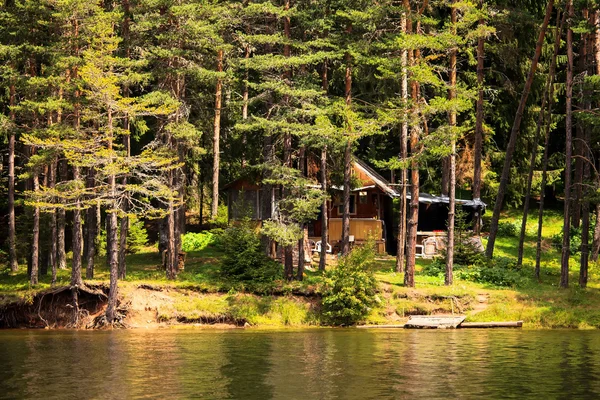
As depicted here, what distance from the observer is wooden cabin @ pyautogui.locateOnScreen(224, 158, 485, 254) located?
170 feet

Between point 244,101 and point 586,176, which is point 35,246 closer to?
point 244,101

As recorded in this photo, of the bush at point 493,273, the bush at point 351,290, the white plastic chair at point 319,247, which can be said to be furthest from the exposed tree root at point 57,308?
the bush at point 493,273

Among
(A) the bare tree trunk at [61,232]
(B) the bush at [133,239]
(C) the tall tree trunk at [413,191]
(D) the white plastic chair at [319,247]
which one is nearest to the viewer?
(C) the tall tree trunk at [413,191]

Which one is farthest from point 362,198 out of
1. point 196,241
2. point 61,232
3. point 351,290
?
point 61,232

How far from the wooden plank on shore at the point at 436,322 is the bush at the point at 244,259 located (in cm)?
726

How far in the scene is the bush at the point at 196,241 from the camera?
51.7 m

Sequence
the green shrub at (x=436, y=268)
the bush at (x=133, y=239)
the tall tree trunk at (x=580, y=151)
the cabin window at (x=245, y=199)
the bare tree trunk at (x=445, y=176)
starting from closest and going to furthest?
the tall tree trunk at (x=580, y=151) → the green shrub at (x=436, y=268) → the bush at (x=133, y=239) → the cabin window at (x=245, y=199) → the bare tree trunk at (x=445, y=176)

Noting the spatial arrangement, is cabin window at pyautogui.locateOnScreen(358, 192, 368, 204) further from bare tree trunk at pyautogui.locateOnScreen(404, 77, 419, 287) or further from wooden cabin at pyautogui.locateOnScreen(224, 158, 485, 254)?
bare tree trunk at pyautogui.locateOnScreen(404, 77, 419, 287)

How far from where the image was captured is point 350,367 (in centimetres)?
2756

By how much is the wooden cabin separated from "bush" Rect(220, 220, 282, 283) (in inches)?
244

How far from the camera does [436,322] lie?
127 feet

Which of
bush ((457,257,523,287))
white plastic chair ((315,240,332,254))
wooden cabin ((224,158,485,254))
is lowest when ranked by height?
bush ((457,257,523,287))

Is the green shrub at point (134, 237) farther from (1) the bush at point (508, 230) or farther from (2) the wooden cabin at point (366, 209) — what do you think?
(1) the bush at point (508, 230)

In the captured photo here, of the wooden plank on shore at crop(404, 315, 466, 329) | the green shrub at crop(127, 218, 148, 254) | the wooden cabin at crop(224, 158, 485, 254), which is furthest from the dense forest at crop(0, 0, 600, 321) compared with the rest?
the wooden cabin at crop(224, 158, 485, 254)
